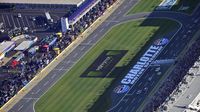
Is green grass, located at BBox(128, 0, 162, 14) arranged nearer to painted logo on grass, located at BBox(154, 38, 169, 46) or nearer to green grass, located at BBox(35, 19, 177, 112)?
green grass, located at BBox(35, 19, 177, 112)

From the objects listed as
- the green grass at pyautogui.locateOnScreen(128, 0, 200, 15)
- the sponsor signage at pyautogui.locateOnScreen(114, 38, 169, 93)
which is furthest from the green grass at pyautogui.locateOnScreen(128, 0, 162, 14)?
the sponsor signage at pyautogui.locateOnScreen(114, 38, 169, 93)

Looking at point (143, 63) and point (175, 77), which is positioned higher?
point (175, 77)

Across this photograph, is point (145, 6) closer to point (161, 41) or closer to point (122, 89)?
point (161, 41)

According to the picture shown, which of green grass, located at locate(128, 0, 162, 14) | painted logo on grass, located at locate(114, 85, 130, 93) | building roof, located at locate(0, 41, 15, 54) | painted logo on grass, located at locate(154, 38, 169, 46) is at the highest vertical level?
green grass, located at locate(128, 0, 162, 14)

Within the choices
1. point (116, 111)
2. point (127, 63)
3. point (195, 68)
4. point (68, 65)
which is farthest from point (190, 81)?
point (68, 65)

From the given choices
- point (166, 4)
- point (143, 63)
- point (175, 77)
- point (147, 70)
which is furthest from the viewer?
point (166, 4)

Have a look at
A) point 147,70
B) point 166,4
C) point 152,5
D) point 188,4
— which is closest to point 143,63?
point 147,70

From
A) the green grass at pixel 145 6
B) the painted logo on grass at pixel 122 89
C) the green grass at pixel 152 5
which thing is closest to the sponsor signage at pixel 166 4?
the green grass at pixel 152 5
